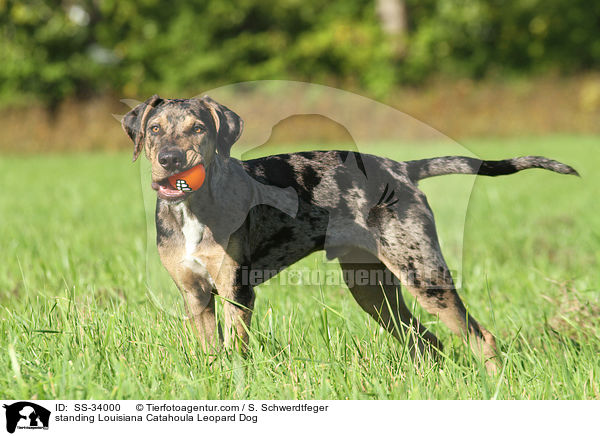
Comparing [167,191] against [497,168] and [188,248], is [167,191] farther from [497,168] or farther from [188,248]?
[497,168]

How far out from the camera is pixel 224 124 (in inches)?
128

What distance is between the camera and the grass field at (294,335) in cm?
322

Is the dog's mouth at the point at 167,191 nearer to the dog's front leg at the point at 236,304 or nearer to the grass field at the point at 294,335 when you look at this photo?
the dog's front leg at the point at 236,304

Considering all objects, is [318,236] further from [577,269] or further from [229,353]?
[577,269]

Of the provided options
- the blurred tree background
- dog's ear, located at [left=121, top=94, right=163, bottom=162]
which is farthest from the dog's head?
the blurred tree background

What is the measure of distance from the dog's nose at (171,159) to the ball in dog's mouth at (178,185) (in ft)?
0.16

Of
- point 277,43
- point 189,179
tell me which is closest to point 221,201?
point 189,179

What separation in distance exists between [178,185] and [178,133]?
292 mm

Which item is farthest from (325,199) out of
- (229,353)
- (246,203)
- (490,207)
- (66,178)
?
(66,178)

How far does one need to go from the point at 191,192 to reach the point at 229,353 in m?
0.94

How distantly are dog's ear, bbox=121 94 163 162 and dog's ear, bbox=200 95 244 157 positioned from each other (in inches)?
10.2

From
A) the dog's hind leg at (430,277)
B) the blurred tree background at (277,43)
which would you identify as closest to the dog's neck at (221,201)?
the dog's hind leg at (430,277)
